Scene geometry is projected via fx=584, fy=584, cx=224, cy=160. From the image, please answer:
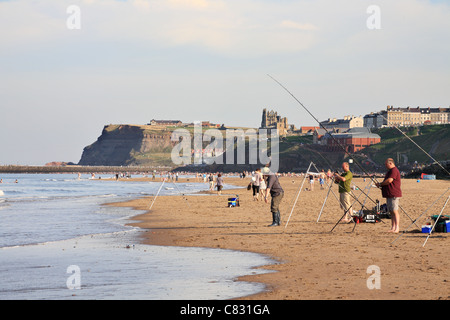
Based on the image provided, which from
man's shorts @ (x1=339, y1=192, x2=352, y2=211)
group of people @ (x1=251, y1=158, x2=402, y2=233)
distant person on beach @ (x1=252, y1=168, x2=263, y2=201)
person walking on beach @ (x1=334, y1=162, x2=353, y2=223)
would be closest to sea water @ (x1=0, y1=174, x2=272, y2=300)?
group of people @ (x1=251, y1=158, x2=402, y2=233)

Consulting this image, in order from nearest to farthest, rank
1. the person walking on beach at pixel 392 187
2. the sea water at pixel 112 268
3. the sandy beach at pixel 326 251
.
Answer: the sandy beach at pixel 326 251, the sea water at pixel 112 268, the person walking on beach at pixel 392 187

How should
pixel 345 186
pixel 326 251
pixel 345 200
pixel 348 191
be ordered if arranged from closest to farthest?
pixel 326 251
pixel 345 186
pixel 348 191
pixel 345 200

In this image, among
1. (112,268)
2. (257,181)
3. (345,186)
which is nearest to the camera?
(112,268)

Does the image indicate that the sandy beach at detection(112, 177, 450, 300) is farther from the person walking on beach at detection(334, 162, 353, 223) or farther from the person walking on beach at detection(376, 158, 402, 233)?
the person walking on beach at detection(376, 158, 402, 233)

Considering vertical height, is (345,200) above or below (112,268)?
above

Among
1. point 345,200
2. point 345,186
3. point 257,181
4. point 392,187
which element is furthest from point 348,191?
point 257,181

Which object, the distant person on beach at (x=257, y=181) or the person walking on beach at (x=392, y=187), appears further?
the distant person on beach at (x=257, y=181)

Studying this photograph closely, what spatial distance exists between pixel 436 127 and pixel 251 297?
503 feet

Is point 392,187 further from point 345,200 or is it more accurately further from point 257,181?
point 257,181

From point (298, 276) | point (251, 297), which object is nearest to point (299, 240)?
point (298, 276)

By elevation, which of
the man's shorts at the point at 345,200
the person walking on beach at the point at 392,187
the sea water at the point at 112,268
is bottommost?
the sea water at the point at 112,268

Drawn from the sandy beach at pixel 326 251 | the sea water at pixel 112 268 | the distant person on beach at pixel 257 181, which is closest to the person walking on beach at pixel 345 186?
the sandy beach at pixel 326 251

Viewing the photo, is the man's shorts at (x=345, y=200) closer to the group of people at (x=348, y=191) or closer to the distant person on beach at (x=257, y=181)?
the group of people at (x=348, y=191)
